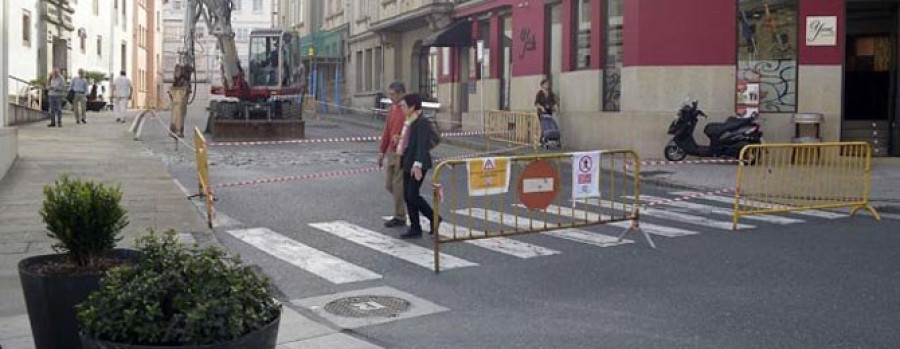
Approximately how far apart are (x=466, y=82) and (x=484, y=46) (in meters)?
2.43

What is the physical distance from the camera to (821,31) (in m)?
19.9

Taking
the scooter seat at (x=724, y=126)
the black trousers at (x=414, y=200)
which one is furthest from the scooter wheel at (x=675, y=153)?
the black trousers at (x=414, y=200)

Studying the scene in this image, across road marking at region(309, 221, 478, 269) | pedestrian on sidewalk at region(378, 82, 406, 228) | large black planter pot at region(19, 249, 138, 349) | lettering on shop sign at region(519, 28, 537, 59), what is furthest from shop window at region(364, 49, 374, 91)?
large black planter pot at region(19, 249, 138, 349)

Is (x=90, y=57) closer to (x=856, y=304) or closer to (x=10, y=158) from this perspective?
(x=10, y=158)

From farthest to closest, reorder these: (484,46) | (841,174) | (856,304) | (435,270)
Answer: (484,46) → (841,174) → (435,270) → (856,304)

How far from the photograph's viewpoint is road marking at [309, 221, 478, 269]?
946cm

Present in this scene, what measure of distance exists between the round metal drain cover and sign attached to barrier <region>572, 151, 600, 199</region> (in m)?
3.26

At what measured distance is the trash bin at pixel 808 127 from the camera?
64.9ft

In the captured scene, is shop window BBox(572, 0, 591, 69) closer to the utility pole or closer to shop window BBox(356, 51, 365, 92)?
the utility pole

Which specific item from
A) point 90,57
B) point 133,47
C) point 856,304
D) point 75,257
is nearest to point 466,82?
point 90,57

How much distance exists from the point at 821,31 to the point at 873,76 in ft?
7.21


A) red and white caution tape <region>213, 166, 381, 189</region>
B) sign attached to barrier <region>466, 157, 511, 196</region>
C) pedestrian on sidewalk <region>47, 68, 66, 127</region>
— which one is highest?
pedestrian on sidewalk <region>47, 68, 66, 127</region>

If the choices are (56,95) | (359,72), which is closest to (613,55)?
(56,95)

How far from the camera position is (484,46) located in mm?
29469
